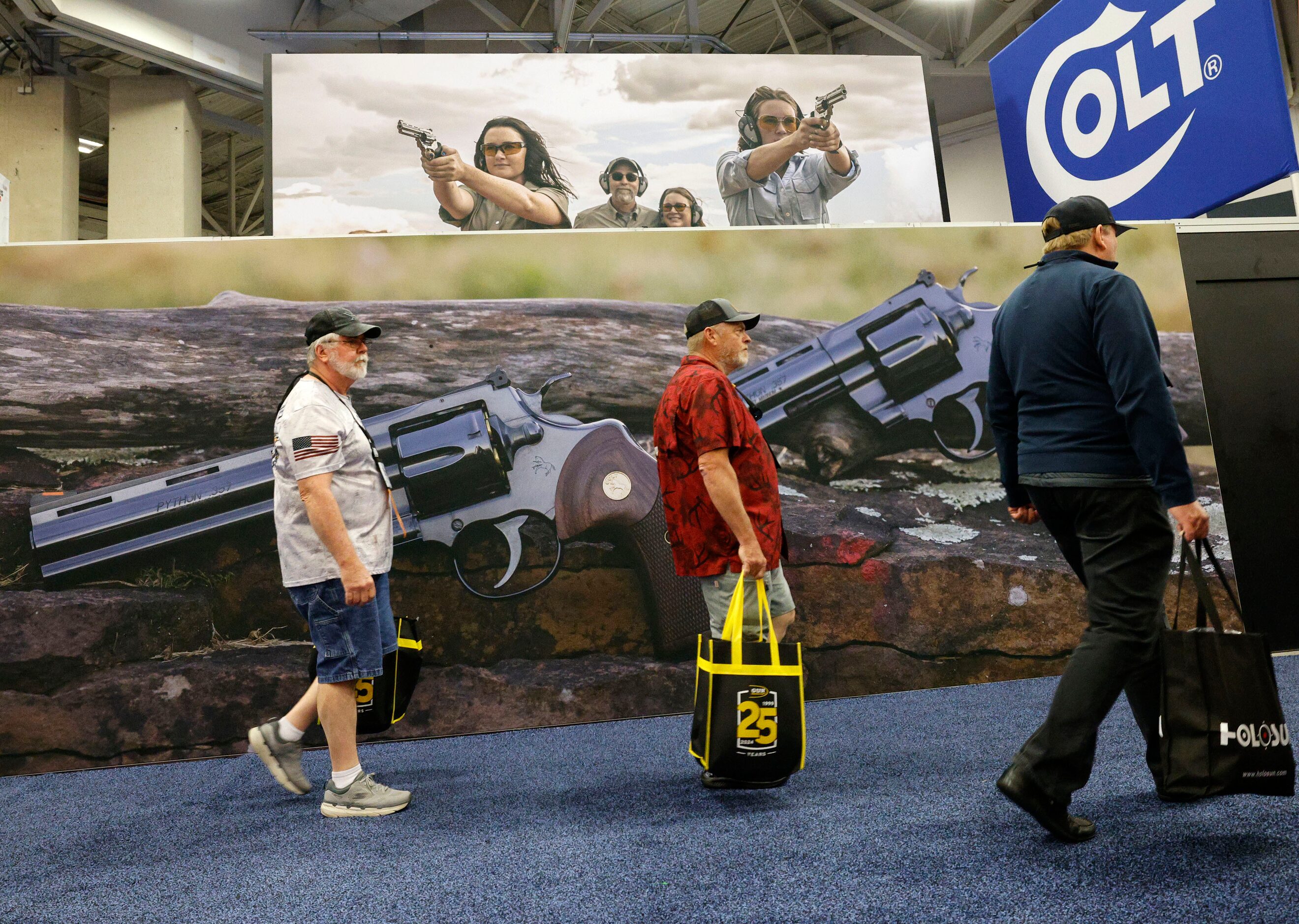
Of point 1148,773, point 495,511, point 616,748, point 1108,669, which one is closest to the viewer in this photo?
point 1108,669

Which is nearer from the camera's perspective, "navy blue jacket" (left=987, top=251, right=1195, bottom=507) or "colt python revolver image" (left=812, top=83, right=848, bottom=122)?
"navy blue jacket" (left=987, top=251, right=1195, bottom=507)

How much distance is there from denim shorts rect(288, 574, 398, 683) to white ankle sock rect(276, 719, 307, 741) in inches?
10.9

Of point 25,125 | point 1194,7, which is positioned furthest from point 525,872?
point 25,125

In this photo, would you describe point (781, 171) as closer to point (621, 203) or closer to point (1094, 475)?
point (621, 203)

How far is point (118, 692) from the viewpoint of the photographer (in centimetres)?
275

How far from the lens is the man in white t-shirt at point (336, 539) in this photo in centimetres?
196

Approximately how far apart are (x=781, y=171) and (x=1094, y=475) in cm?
400

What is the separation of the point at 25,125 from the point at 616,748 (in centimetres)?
754

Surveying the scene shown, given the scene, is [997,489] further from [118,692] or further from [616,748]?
[118,692]

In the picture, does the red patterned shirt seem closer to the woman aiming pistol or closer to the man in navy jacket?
the man in navy jacket

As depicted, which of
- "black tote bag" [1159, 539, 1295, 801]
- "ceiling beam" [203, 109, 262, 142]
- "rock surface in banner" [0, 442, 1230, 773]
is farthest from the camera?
"ceiling beam" [203, 109, 262, 142]

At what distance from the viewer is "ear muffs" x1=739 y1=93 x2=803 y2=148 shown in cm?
530

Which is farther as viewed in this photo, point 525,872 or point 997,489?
point 997,489

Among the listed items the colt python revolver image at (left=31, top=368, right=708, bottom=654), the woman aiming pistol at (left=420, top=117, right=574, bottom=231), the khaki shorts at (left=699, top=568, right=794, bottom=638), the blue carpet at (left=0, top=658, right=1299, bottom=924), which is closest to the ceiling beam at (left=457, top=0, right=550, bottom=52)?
the woman aiming pistol at (left=420, top=117, right=574, bottom=231)
